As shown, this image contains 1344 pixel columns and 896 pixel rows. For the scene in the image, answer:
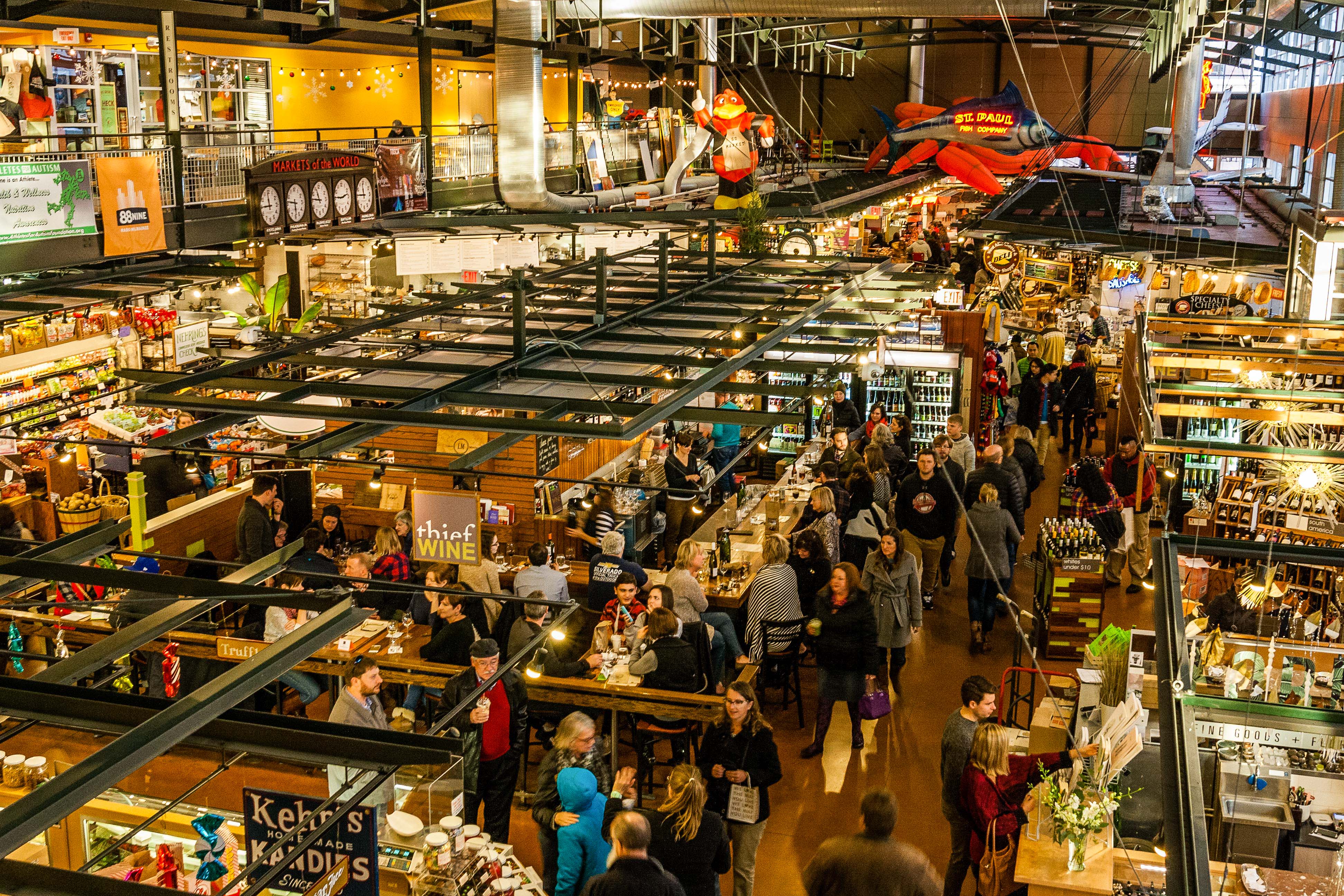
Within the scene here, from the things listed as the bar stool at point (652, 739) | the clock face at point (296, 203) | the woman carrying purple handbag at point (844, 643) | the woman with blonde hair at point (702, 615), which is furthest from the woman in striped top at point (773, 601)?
the clock face at point (296, 203)

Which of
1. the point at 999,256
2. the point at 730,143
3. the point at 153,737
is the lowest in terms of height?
the point at 153,737

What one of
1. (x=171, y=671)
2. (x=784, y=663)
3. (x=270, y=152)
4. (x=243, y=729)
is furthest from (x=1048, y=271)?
(x=243, y=729)

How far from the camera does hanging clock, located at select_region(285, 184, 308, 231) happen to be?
11.7 m

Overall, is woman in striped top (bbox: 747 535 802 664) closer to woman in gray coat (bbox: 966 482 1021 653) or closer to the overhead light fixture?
the overhead light fixture

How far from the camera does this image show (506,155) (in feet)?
44.7

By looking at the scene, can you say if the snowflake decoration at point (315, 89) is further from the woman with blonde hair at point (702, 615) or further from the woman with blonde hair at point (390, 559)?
the woman with blonde hair at point (702, 615)

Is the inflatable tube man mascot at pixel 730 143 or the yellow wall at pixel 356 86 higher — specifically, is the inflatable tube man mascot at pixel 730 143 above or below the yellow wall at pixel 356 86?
below

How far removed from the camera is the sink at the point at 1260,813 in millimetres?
5664

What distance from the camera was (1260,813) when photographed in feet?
19.0

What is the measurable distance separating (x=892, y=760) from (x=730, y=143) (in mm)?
8878

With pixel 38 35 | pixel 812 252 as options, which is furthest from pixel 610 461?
pixel 38 35

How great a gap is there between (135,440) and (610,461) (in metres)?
4.38

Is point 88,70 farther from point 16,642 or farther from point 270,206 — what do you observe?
point 16,642

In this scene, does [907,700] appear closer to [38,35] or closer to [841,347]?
[841,347]
